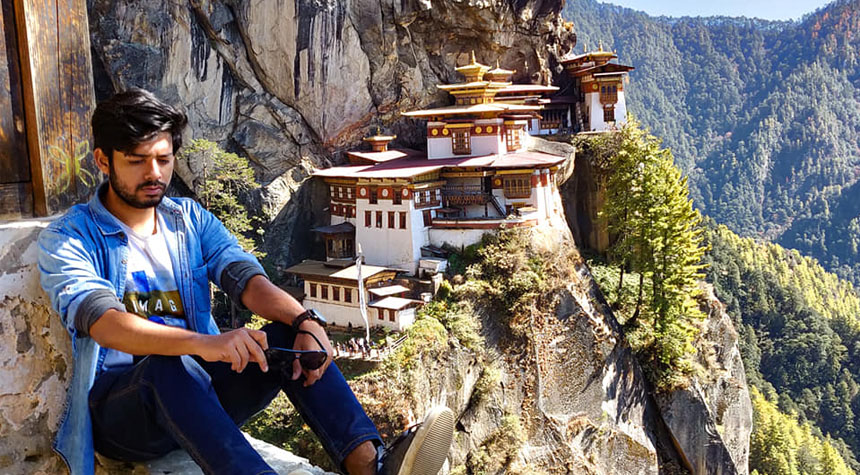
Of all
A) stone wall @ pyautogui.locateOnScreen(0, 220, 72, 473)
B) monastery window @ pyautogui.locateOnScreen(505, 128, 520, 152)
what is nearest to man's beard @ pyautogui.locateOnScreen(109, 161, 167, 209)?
stone wall @ pyautogui.locateOnScreen(0, 220, 72, 473)

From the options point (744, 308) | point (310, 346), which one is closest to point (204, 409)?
point (310, 346)

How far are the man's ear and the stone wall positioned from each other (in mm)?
410

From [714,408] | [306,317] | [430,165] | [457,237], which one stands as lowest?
[714,408]

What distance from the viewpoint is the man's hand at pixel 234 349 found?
3.18 metres

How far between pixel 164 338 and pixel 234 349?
1.03ft

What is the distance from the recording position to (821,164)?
111062 millimetres

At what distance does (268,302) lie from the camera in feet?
12.7

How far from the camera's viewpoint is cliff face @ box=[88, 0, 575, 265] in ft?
68.4

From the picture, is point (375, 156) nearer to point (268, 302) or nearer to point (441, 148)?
point (441, 148)

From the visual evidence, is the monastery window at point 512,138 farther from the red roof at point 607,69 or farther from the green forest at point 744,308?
the red roof at point 607,69

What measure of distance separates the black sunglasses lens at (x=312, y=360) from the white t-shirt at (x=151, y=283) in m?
0.77

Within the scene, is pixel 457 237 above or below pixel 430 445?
below

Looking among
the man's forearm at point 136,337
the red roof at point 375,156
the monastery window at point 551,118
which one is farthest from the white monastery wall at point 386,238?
the man's forearm at point 136,337

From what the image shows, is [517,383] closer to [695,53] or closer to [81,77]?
[81,77]
